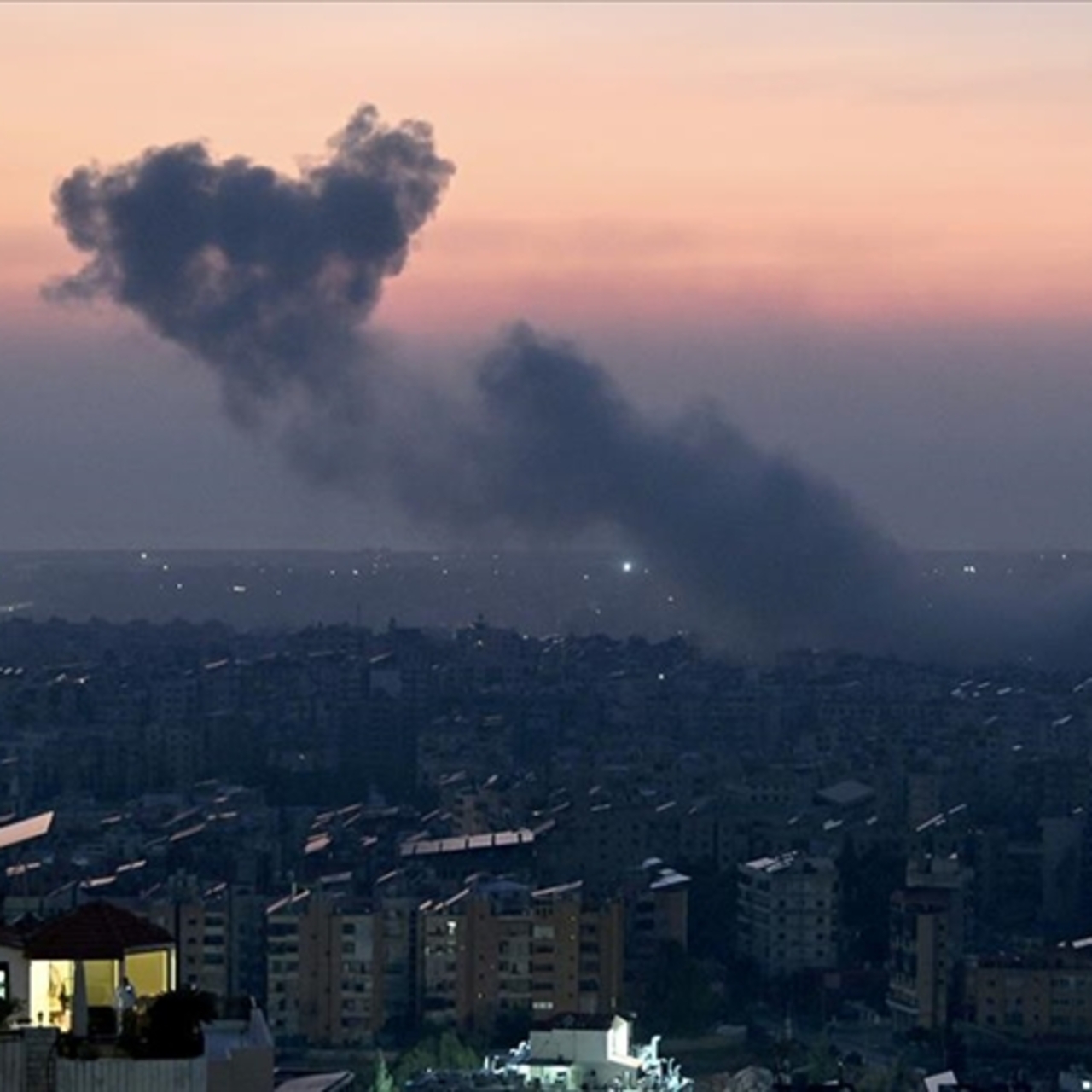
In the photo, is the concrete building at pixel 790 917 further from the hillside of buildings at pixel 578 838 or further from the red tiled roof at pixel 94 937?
the red tiled roof at pixel 94 937

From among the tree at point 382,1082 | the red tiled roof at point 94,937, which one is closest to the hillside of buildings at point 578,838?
the red tiled roof at point 94,937

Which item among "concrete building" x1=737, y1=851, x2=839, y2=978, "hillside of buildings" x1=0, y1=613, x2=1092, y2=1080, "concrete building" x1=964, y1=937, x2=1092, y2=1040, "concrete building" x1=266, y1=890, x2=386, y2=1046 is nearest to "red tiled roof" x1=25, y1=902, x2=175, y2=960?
"hillside of buildings" x1=0, y1=613, x2=1092, y2=1080

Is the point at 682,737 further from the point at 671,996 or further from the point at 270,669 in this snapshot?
the point at 671,996

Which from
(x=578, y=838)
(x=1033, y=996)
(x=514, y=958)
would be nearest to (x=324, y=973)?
(x=514, y=958)

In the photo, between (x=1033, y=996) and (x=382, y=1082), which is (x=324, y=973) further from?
(x=382, y=1082)

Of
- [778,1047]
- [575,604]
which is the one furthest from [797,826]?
[575,604]
